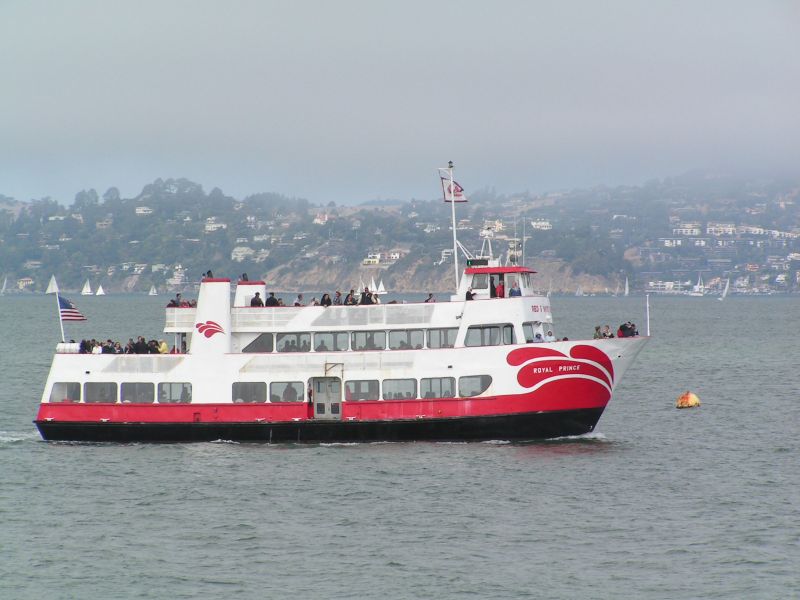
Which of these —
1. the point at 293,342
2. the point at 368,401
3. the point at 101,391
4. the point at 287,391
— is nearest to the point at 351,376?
the point at 368,401

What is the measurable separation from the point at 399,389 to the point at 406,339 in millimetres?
1980

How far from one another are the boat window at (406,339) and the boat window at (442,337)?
344 mm

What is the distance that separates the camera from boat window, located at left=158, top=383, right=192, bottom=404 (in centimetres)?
4744

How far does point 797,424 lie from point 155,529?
32.9 m

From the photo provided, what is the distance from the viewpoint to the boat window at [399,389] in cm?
4662

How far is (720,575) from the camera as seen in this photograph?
3195 cm

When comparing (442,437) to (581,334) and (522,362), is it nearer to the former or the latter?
(522,362)

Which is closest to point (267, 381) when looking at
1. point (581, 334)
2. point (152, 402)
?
point (152, 402)

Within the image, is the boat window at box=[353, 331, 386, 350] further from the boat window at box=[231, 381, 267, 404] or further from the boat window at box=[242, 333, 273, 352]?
the boat window at box=[231, 381, 267, 404]

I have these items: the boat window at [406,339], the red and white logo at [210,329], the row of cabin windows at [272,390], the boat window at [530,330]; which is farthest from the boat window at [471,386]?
the red and white logo at [210,329]

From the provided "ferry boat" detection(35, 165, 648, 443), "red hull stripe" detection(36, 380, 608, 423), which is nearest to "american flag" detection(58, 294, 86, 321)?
"ferry boat" detection(35, 165, 648, 443)

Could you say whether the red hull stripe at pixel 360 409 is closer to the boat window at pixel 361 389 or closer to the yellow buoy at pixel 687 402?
the boat window at pixel 361 389

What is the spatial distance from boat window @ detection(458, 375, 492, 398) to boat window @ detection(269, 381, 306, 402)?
19.9 ft

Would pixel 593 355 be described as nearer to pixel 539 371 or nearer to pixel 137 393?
pixel 539 371
